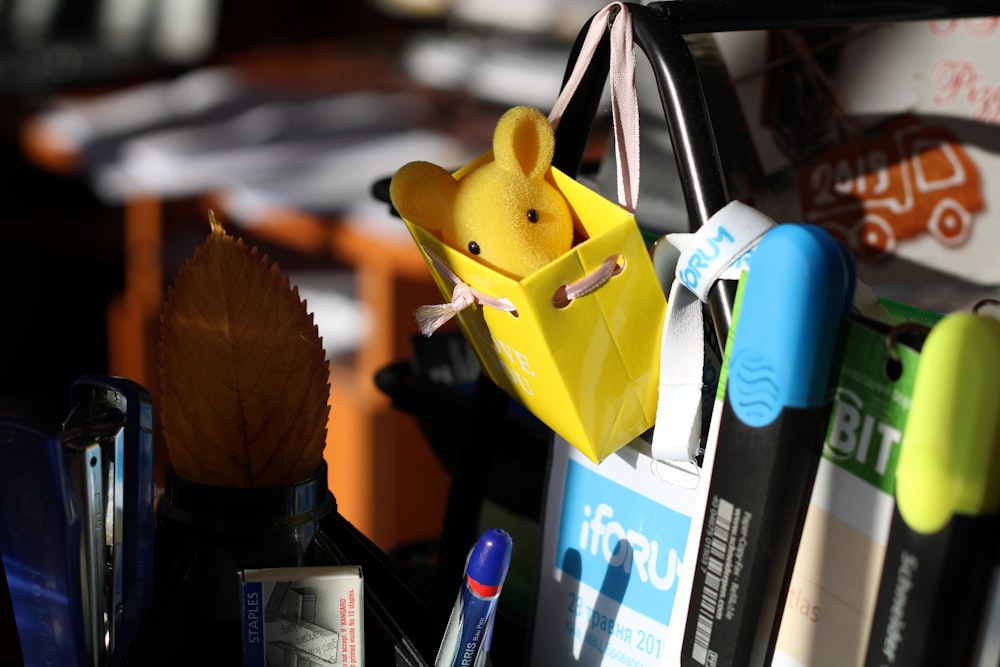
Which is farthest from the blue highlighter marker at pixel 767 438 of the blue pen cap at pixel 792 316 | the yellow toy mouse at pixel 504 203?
the yellow toy mouse at pixel 504 203

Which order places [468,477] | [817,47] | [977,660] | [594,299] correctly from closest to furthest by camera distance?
1. [977,660]
2. [594,299]
3. [468,477]
4. [817,47]

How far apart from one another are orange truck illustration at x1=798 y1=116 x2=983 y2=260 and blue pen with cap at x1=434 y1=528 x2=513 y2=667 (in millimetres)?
393

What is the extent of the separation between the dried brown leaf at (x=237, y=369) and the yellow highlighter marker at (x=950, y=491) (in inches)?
10.3

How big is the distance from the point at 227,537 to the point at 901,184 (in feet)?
1.62

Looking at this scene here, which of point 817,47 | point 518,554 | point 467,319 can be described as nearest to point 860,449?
point 467,319

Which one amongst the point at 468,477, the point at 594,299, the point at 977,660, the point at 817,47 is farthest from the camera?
the point at 817,47

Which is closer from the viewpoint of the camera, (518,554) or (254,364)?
(254,364)

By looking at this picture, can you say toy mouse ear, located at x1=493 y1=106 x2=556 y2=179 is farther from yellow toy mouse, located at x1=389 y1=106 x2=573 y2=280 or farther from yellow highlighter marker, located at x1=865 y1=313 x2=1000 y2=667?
yellow highlighter marker, located at x1=865 y1=313 x2=1000 y2=667

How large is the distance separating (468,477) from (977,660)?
0.31 meters

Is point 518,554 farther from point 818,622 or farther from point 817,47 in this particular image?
point 817,47

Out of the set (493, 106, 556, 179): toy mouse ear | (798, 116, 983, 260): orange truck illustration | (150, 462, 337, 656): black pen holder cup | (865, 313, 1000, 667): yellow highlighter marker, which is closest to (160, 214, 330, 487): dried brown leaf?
(150, 462, 337, 656): black pen holder cup

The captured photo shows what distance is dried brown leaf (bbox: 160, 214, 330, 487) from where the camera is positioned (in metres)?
0.45

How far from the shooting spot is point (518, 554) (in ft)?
2.01

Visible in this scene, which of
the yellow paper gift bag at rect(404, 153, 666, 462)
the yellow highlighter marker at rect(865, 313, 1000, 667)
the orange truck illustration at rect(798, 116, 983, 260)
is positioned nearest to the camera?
the yellow highlighter marker at rect(865, 313, 1000, 667)
